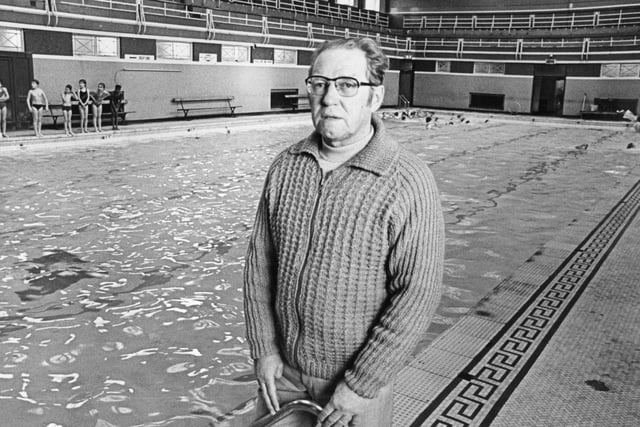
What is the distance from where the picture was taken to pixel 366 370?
5.60 feet

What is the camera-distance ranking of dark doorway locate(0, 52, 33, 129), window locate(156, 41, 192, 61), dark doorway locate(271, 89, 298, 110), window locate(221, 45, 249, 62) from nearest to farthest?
dark doorway locate(0, 52, 33, 129) < window locate(156, 41, 192, 61) < window locate(221, 45, 249, 62) < dark doorway locate(271, 89, 298, 110)

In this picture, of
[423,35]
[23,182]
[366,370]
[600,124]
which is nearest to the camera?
[366,370]

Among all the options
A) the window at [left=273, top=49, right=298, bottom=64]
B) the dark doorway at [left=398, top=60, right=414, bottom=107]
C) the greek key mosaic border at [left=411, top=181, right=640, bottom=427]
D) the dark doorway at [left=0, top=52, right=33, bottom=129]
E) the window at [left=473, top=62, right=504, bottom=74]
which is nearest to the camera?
the greek key mosaic border at [left=411, top=181, right=640, bottom=427]

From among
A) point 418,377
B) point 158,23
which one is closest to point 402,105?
point 158,23

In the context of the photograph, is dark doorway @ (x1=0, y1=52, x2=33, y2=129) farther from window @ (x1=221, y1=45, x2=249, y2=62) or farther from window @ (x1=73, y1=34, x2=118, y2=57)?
window @ (x1=221, y1=45, x2=249, y2=62)

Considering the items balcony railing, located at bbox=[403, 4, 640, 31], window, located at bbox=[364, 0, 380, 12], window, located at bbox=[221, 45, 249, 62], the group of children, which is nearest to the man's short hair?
the group of children

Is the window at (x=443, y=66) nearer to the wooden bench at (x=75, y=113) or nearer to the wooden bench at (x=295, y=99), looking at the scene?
the wooden bench at (x=295, y=99)

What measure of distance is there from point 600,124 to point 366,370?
24.3 metres

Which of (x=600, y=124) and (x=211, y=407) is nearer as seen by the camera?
(x=211, y=407)

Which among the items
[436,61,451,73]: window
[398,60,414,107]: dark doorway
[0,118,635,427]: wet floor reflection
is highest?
[436,61,451,73]: window

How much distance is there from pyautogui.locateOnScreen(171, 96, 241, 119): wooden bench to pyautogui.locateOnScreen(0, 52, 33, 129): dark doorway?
16.8ft

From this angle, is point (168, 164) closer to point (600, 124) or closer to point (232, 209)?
point (232, 209)

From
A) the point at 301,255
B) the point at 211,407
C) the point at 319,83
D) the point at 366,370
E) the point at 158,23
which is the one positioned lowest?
the point at 211,407

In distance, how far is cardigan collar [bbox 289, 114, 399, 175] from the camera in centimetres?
171
